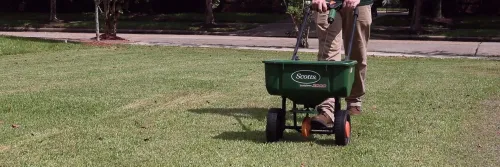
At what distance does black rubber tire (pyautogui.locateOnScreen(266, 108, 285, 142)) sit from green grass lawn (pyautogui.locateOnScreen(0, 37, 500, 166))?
0.27 ft

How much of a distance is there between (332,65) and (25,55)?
37.5 ft

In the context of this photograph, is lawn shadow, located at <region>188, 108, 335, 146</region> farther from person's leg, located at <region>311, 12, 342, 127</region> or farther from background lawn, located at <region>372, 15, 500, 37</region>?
background lawn, located at <region>372, 15, 500, 37</region>

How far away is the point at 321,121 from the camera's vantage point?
17.8 ft

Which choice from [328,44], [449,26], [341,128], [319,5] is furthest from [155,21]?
[341,128]

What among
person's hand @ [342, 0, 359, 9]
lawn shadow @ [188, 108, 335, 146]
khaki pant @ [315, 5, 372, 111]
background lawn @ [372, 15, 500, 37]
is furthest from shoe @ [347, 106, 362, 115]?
background lawn @ [372, 15, 500, 37]

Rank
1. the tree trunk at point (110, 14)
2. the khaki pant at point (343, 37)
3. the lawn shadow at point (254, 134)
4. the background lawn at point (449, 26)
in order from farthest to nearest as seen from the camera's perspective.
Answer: the background lawn at point (449, 26), the tree trunk at point (110, 14), the khaki pant at point (343, 37), the lawn shadow at point (254, 134)

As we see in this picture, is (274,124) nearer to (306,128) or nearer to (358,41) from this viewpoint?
(306,128)

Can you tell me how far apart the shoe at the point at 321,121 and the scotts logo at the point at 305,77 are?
49 cm

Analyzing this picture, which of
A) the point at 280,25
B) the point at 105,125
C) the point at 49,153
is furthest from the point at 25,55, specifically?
the point at 280,25

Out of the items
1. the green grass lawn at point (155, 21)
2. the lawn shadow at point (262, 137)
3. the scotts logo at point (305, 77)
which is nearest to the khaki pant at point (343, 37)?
the lawn shadow at point (262, 137)

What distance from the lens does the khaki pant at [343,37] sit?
5852mm

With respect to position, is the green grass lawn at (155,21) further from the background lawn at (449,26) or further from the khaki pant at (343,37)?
the khaki pant at (343,37)

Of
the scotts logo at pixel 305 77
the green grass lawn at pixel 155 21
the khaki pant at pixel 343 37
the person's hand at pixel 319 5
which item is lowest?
the green grass lawn at pixel 155 21

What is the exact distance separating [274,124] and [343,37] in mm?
1339
